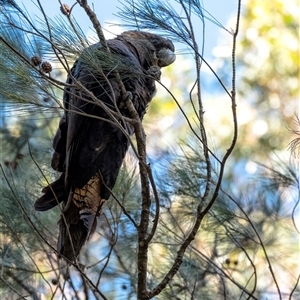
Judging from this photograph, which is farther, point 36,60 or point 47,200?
point 47,200

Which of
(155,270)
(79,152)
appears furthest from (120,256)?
(79,152)

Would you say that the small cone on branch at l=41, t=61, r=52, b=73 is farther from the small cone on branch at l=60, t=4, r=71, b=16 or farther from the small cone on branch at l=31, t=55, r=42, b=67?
the small cone on branch at l=60, t=4, r=71, b=16

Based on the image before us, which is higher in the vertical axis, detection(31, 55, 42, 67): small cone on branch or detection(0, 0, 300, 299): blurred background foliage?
detection(0, 0, 300, 299): blurred background foliage

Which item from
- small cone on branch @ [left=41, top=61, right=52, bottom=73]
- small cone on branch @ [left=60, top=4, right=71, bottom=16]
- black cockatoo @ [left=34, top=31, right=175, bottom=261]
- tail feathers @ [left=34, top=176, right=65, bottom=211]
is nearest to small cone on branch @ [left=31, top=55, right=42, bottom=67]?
small cone on branch @ [left=41, top=61, right=52, bottom=73]

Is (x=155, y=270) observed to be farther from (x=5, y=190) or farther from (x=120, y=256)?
(x=5, y=190)

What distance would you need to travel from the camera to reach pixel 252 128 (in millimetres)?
5234

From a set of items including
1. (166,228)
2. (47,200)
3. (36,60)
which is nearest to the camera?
(36,60)

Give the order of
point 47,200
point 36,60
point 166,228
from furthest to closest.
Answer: point 166,228 → point 47,200 → point 36,60

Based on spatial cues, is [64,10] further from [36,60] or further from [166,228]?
[166,228]

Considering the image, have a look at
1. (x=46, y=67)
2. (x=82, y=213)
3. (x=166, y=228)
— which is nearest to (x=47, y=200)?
(x=82, y=213)

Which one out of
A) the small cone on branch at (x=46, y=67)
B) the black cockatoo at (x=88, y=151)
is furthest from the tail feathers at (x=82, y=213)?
the small cone on branch at (x=46, y=67)

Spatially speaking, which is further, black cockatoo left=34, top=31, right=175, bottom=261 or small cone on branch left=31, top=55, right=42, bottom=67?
black cockatoo left=34, top=31, right=175, bottom=261

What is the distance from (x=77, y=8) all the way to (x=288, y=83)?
150 inches

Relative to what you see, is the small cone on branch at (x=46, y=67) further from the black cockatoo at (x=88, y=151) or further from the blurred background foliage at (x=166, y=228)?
the black cockatoo at (x=88, y=151)
